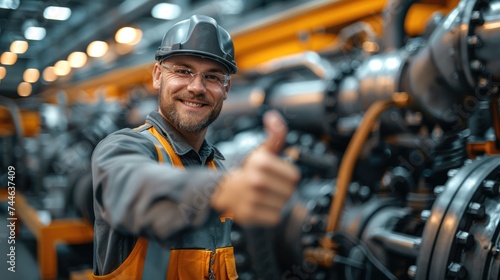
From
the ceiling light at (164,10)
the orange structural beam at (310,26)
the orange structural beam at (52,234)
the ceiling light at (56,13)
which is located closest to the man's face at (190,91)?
the ceiling light at (56,13)

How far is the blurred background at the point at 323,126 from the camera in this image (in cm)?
105

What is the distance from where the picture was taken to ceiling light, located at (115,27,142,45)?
154 centimetres

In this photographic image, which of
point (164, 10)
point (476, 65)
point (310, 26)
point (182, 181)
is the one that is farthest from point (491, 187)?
point (310, 26)

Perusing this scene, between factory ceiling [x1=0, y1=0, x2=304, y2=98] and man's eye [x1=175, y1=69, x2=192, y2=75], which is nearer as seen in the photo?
man's eye [x1=175, y1=69, x2=192, y2=75]

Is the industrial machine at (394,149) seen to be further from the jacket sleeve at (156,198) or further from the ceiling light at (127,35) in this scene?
the ceiling light at (127,35)

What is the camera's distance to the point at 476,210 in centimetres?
120

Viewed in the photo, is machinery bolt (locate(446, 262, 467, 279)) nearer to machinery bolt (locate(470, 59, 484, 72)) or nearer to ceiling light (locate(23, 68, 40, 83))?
machinery bolt (locate(470, 59, 484, 72))

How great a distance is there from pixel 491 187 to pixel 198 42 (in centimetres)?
85

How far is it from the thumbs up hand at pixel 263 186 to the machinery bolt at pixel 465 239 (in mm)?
820

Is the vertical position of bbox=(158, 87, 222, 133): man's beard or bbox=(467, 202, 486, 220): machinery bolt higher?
bbox=(158, 87, 222, 133): man's beard

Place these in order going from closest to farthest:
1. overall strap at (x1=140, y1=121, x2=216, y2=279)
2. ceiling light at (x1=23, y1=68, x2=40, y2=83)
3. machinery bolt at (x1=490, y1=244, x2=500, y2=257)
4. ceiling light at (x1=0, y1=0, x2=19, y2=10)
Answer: overall strap at (x1=140, y1=121, x2=216, y2=279)
ceiling light at (x1=0, y1=0, x2=19, y2=10)
ceiling light at (x1=23, y1=68, x2=40, y2=83)
machinery bolt at (x1=490, y1=244, x2=500, y2=257)

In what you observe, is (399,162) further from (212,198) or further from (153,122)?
(212,198)

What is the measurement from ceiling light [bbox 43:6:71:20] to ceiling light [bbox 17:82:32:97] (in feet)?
0.40

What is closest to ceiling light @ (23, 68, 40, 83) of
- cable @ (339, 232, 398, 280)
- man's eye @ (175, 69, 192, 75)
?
man's eye @ (175, 69, 192, 75)
